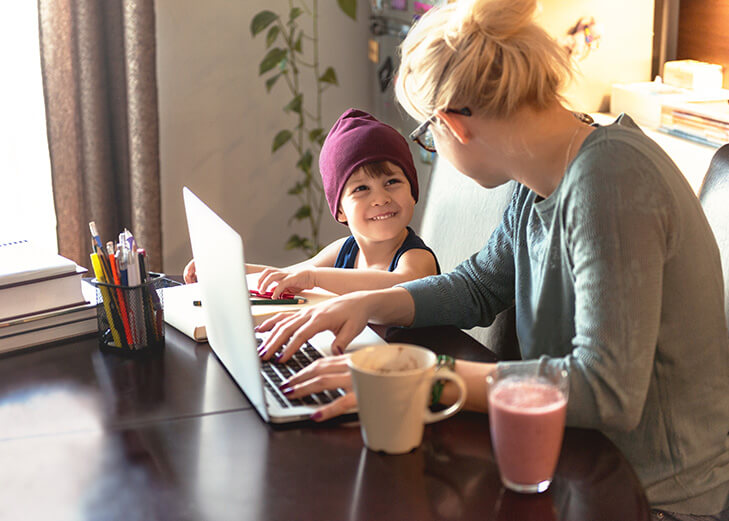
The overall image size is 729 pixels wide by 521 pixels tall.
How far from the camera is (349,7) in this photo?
9.42 ft

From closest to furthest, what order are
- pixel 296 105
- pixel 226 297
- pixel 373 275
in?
pixel 226 297
pixel 373 275
pixel 296 105

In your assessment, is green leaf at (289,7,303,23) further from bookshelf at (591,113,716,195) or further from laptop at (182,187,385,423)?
laptop at (182,187,385,423)

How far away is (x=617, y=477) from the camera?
855mm

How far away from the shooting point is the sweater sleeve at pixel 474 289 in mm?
1289

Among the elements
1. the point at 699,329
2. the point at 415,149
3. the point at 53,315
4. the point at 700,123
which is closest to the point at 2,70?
the point at 415,149

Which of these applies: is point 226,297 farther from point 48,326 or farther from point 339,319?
point 48,326

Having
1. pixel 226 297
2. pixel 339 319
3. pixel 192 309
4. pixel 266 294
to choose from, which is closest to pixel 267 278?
pixel 266 294

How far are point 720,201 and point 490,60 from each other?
45 cm

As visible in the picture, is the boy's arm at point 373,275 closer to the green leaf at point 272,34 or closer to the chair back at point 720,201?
the chair back at point 720,201

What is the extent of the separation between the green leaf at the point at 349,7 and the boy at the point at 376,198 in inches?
52.5

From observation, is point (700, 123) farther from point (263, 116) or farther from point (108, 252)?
point (263, 116)

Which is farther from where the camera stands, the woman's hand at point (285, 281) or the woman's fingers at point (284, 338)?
the woman's hand at point (285, 281)

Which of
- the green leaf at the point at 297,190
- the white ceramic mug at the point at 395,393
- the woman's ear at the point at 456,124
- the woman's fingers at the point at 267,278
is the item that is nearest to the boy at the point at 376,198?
the woman's fingers at the point at 267,278

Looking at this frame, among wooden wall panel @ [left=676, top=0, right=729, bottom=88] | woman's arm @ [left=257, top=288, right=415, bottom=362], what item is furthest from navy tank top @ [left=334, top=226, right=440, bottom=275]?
wooden wall panel @ [left=676, top=0, right=729, bottom=88]
